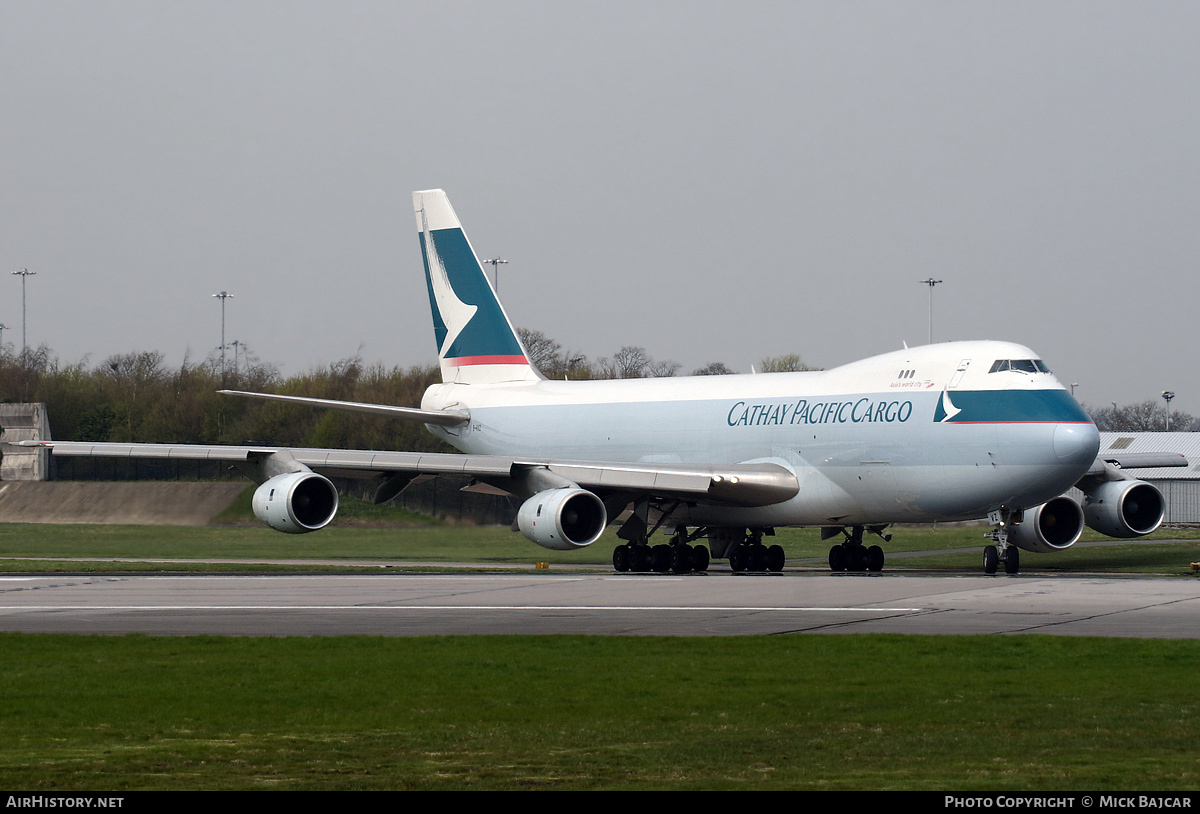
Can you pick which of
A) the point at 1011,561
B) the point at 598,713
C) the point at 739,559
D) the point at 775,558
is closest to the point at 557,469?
the point at 739,559

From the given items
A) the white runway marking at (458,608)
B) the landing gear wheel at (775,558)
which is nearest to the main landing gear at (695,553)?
the landing gear wheel at (775,558)

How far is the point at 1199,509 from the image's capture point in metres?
63.7

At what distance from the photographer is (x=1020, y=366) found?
28.9 metres

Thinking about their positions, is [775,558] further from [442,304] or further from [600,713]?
[600,713]

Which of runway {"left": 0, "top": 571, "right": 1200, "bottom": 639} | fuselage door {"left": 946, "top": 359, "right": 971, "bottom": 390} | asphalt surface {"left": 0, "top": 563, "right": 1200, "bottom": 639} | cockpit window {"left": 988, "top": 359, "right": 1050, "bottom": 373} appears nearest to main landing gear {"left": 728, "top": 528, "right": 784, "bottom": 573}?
runway {"left": 0, "top": 571, "right": 1200, "bottom": 639}

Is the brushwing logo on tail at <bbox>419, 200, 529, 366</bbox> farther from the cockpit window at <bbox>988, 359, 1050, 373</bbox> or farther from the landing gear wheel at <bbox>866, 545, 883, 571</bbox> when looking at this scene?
the cockpit window at <bbox>988, 359, 1050, 373</bbox>

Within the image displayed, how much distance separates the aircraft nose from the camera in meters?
27.8

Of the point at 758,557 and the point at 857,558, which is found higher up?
the point at 857,558

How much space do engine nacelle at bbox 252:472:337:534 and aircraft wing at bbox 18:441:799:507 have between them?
2.86 feet

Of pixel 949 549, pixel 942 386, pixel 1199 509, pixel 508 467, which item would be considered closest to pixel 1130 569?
pixel 942 386

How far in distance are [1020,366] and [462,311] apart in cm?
1793

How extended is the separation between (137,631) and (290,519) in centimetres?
1326

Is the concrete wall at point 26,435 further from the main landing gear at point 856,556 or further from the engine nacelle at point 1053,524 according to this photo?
the engine nacelle at point 1053,524

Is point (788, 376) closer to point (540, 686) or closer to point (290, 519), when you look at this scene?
point (290, 519)
